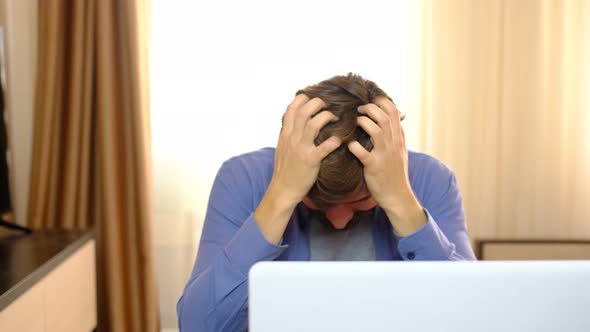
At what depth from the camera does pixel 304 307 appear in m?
0.55

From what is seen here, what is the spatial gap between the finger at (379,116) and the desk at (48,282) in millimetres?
1026

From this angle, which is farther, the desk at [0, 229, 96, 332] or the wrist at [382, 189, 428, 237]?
the desk at [0, 229, 96, 332]

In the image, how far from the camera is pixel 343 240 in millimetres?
1321

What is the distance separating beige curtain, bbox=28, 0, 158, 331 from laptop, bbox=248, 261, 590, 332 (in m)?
2.29

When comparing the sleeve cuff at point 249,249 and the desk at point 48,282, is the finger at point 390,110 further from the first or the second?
the desk at point 48,282

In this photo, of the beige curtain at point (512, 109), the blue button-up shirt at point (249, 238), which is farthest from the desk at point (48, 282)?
the beige curtain at point (512, 109)

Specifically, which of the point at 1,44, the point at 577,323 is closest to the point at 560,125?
the point at 1,44

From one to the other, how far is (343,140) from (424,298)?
0.52 metres

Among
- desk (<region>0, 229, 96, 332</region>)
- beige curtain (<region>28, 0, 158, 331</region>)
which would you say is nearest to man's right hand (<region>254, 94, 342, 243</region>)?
desk (<region>0, 229, 96, 332</region>)

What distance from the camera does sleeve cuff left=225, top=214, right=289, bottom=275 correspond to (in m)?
1.08

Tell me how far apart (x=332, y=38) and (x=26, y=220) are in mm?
1538

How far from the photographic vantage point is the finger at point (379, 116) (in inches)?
41.5

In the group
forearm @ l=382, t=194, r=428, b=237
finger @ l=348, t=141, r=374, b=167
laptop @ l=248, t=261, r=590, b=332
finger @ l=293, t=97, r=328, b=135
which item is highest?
finger @ l=293, t=97, r=328, b=135

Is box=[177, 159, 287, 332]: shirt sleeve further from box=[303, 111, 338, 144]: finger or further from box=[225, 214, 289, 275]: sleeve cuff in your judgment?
box=[303, 111, 338, 144]: finger
